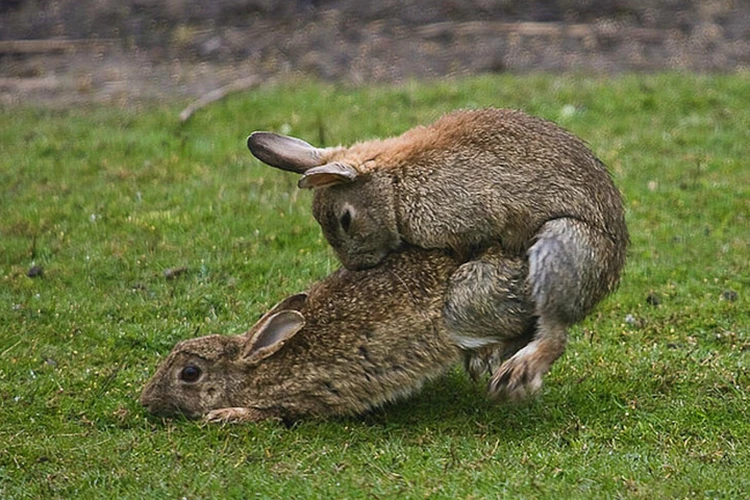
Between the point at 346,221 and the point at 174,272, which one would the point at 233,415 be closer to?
the point at 346,221

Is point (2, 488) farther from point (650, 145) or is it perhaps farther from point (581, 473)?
point (650, 145)

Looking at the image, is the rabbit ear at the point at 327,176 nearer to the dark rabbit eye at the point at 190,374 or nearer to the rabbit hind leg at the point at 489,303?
the rabbit hind leg at the point at 489,303

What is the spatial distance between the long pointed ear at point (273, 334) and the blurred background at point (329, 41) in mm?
7959

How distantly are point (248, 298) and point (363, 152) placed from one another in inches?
70.9

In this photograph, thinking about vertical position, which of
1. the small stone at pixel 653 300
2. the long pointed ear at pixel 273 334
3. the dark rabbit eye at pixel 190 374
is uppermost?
the long pointed ear at pixel 273 334

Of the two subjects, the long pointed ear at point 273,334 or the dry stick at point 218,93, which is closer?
the long pointed ear at point 273,334

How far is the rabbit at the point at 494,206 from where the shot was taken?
25.7 ft

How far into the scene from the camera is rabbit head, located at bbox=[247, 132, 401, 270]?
27.6ft

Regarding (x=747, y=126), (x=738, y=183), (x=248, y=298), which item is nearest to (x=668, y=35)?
(x=747, y=126)

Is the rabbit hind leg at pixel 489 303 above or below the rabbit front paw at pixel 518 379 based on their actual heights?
above

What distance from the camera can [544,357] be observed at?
25.5 feet

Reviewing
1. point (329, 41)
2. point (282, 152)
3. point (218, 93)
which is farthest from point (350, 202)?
point (329, 41)

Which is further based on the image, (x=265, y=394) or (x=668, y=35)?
(x=668, y=35)

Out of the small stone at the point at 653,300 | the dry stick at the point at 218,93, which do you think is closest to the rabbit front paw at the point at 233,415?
the small stone at the point at 653,300
